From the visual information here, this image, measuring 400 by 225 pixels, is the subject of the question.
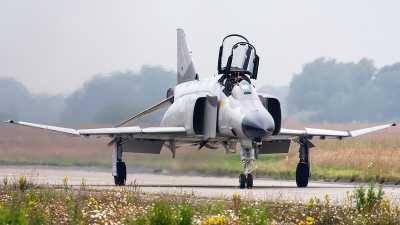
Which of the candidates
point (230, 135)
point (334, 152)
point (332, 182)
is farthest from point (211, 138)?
point (334, 152)

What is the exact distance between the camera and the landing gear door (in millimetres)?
17562

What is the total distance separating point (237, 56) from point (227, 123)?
185 cm

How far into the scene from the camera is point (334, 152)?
25.1m

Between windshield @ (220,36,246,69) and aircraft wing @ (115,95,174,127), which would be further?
aircraft wing @ (115,95,174,127)

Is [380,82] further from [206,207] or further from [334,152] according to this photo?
[206,207]

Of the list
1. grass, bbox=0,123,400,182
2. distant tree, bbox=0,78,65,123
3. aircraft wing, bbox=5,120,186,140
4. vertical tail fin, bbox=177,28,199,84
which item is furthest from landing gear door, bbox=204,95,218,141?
distant tree, bbox=0,78,65,123

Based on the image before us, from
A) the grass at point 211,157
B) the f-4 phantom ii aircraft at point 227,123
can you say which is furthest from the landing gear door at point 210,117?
the grass at point 211,157

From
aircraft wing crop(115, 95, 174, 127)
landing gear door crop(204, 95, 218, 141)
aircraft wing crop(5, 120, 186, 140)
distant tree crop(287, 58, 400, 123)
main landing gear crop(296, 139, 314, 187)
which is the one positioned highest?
distant tree crop(287, 58, 400, 123)

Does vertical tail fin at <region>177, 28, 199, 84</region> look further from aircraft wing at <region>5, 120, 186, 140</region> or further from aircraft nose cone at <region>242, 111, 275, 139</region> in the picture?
aircraft nose cone at <region>242, 111, 275, 139</region>

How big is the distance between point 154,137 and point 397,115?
16910 mm

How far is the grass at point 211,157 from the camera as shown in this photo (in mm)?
22078

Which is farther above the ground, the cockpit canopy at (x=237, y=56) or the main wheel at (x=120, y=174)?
the cockpit canopy at (x=237, y=56)

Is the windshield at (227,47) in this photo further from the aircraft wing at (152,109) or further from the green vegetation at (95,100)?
the green vegetation at (95,100)

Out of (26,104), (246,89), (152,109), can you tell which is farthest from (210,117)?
(26,104)
